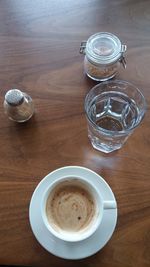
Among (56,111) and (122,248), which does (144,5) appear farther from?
(122,248)

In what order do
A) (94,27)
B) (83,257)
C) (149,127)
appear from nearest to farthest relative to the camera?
(83,257) < (149,127) < (94,27)

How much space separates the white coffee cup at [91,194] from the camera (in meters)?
0.55

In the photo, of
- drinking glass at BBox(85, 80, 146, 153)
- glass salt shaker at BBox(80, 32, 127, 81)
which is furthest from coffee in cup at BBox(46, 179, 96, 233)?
glass salt shaker at BBox(80, 32, 127, 81)

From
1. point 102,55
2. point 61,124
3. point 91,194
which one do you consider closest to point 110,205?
point 91,194

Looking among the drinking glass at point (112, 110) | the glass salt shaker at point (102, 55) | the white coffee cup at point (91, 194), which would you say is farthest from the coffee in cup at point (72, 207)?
the glass salt shaker at point (102, 55)

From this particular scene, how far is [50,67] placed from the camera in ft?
2.49

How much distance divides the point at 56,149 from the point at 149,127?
0.71 ft

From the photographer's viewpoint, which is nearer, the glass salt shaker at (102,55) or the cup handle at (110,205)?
the cup handle at (110,205)

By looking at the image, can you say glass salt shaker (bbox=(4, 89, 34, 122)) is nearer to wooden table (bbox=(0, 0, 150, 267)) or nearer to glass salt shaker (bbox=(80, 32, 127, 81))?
wooden table (bbox=(0, 0, 150, 267))

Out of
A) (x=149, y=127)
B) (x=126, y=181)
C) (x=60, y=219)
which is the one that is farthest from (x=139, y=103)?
(x=60, y=219)

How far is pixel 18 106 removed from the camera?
66 centimetres

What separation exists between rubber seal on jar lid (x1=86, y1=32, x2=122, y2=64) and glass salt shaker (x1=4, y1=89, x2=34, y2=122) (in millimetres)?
182

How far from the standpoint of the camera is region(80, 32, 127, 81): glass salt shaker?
70cm

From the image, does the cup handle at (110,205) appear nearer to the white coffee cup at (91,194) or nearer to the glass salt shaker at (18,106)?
the white coffee cup at (91,194)
